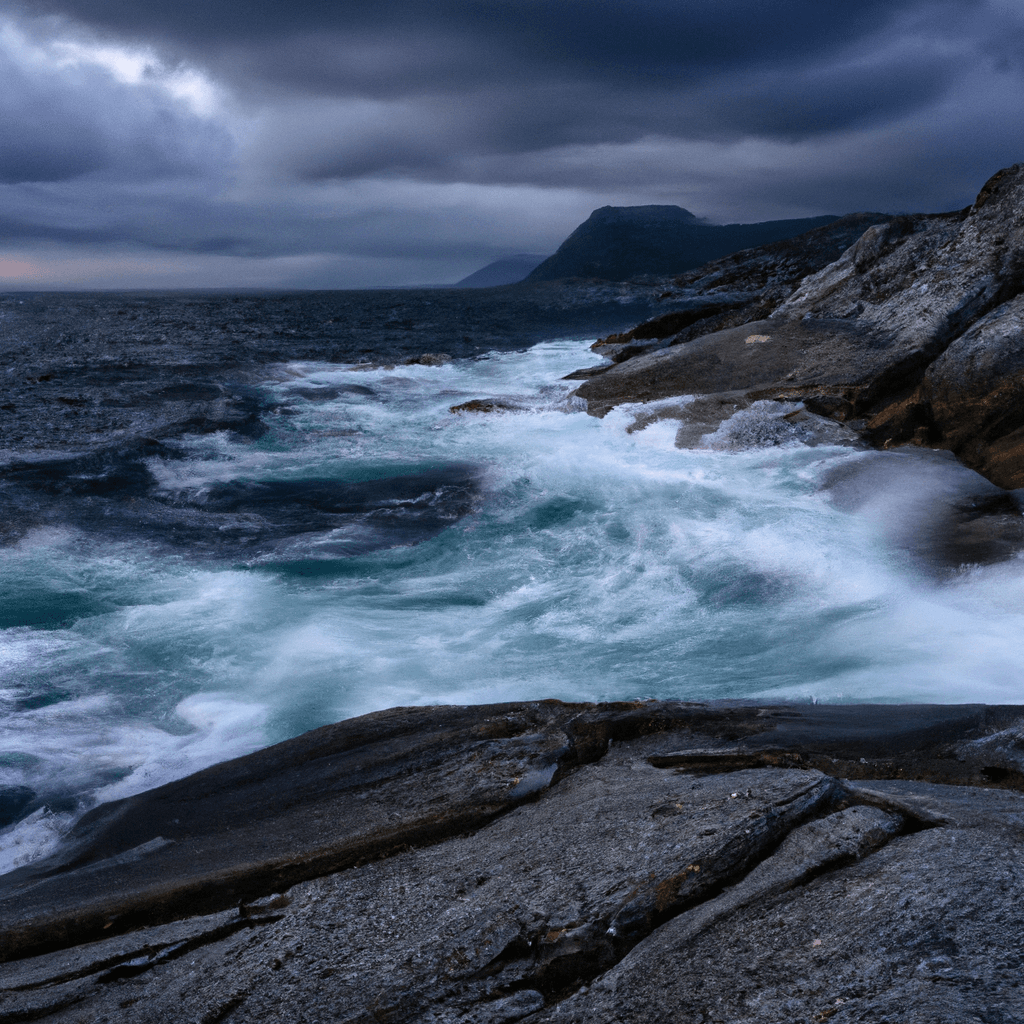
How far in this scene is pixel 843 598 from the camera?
808 cm

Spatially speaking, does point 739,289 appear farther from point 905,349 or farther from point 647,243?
point 647,243

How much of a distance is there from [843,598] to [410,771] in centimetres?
546

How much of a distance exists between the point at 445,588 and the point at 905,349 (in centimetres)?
919

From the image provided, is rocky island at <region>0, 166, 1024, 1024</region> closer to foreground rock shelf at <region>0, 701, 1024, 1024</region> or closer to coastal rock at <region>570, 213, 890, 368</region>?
foreground rock shelf at <region>0, 701, 1024, 1024</region>

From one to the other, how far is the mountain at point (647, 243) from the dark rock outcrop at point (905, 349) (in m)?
115

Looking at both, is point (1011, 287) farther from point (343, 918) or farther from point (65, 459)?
Result: point (65, 459)

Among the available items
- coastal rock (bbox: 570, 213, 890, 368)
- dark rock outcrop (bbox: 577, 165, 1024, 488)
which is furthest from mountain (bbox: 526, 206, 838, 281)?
dark rock outcrop (bbox: 577, 165, 1024, 488)

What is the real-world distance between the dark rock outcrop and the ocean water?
3.08 ft

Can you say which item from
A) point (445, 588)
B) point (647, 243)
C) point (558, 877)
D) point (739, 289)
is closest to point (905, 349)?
point (445, 588)

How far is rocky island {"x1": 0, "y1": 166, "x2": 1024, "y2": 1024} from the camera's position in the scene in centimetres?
249

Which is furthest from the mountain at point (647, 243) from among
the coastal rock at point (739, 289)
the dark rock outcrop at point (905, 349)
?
the dark rock outcrop at point (905, 349)

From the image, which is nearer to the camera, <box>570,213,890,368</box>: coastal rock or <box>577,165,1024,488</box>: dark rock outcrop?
<box>577,165,1024,488</box>: dark rock outcrop

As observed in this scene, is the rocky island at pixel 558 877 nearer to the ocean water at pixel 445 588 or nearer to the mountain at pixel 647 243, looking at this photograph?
the ocean water at pixel 445 588

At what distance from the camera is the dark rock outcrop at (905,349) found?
10727mm
